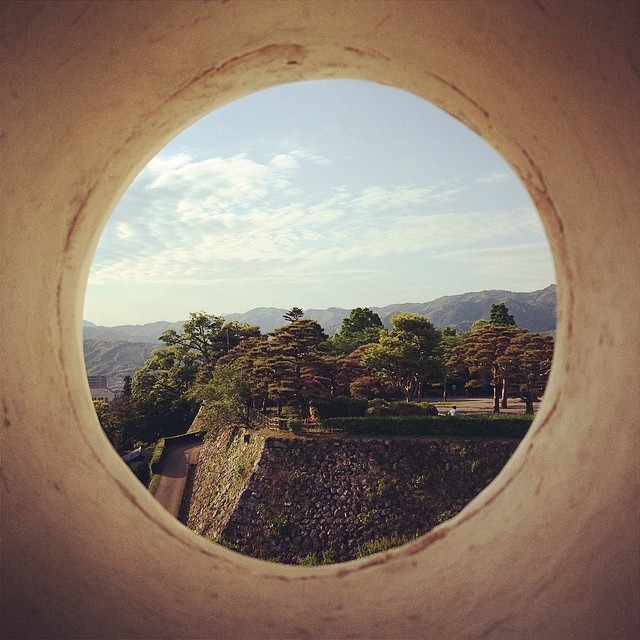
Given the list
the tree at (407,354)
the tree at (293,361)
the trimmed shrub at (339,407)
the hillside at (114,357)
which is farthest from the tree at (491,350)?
the hillside at (114,357)

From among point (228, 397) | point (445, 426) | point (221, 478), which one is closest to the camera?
point (445, 426)

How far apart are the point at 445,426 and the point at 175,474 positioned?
27.1 feet

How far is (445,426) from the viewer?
13797 mm

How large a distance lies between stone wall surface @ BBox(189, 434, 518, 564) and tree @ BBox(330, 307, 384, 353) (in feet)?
33.3

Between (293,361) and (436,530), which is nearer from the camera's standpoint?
(436,530)

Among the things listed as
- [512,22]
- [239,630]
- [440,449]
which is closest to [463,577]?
[239,630]

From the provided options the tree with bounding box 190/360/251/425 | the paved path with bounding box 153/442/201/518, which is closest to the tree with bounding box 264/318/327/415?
the tree with bounding box 190/360/251/425

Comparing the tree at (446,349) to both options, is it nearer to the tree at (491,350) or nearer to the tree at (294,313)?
the tree at (491,350)

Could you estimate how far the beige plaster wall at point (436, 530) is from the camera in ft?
3.65

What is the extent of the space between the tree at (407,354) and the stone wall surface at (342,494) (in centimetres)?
390

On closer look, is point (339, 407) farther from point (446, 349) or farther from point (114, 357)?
point (114, 357)

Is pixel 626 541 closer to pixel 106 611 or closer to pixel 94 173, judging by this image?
pixel 106 611

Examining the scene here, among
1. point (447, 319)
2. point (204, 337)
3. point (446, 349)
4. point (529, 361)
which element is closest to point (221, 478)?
point (529, 361)

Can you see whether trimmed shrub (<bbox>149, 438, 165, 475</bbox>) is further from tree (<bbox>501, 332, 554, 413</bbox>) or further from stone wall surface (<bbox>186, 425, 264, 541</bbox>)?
tree (<bbox>501, 332, 554, 413</bbox>)
